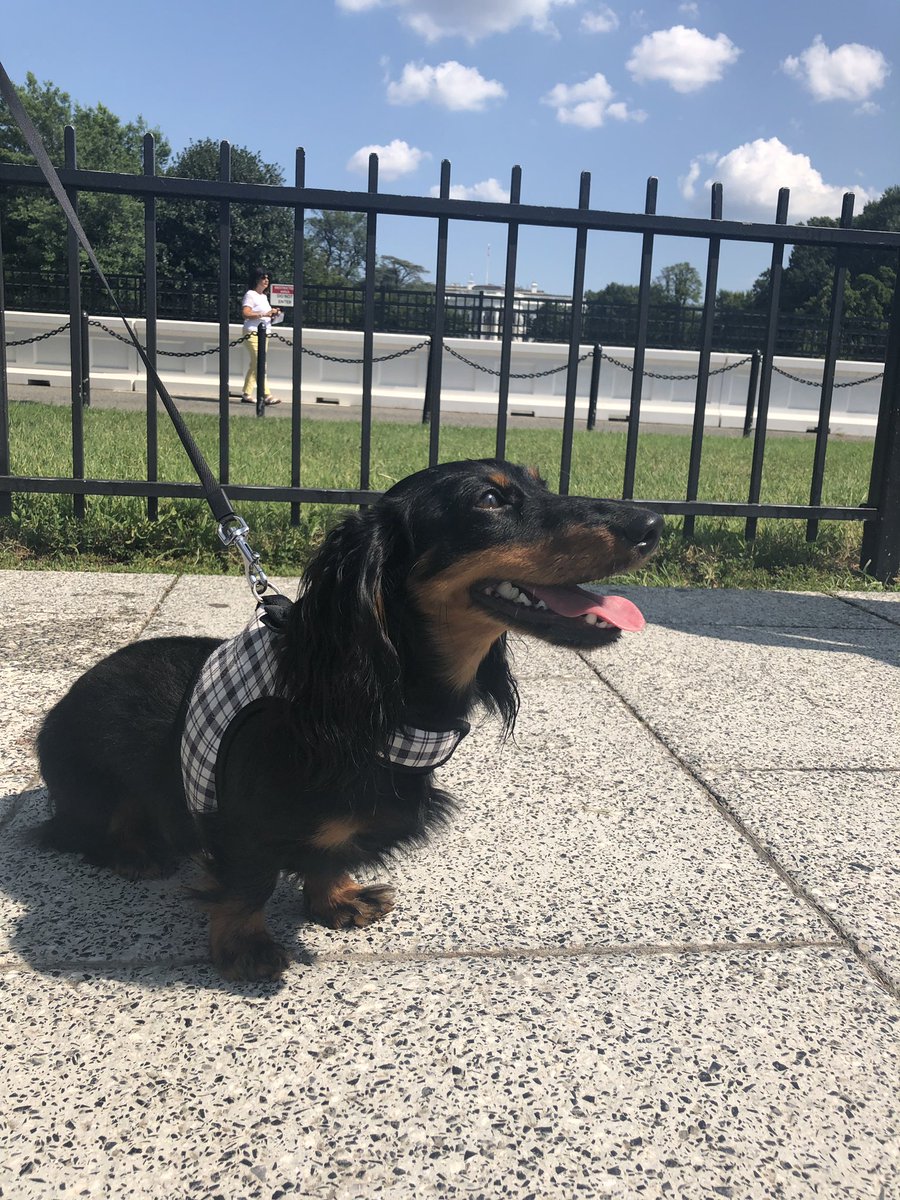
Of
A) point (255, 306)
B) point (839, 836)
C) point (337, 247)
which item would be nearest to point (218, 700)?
point (839, 836)

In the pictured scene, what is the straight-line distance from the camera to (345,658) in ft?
5.90

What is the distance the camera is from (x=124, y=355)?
1950cm

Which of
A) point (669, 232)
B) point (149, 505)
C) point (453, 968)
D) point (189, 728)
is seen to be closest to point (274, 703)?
point (189, 728)

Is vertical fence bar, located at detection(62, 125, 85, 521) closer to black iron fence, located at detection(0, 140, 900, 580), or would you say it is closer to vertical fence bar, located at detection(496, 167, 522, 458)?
black iron fence, located at detection(0, 140, 900, 580)

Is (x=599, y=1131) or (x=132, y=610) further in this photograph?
(x=132, y=610)

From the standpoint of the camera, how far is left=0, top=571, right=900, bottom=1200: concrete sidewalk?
1521 mm

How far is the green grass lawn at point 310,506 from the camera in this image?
216 inches

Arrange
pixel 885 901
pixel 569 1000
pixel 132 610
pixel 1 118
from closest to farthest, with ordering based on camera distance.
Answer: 1. pixel 569 1000
2. pixel 885 901
3. pixel 132 610
4. pixel 1 118

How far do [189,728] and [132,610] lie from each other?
2580 mm

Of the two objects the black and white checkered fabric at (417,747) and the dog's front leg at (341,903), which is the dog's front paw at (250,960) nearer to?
the dog's front leg at (341,903)

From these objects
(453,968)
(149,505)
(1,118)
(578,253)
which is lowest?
(453,968)

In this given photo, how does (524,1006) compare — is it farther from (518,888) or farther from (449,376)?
(449,376)

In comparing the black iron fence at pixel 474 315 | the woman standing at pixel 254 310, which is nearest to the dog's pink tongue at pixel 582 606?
the woman standing at pixel 254 310

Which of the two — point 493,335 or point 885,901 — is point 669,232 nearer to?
point 885,901
